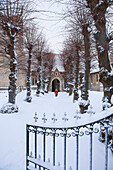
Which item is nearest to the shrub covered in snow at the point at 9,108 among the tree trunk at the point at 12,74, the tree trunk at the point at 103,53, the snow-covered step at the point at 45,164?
the tree trunk at the point at 12,74

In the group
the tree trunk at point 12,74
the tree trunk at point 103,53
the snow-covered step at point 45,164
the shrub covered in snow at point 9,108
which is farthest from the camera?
the tree trunk at point 12,74

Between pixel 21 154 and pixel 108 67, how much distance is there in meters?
4.12

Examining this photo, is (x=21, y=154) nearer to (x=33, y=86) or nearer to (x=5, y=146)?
(x=5, y=146)

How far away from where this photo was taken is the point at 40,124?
105 inches

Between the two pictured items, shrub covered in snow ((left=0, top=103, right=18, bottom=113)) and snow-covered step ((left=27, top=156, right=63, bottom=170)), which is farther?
shrub covered in snow ((left=0, top=103, right=18, bottom=113))

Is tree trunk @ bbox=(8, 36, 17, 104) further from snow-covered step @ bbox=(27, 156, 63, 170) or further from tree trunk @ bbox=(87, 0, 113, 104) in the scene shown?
A: snow-covered step @ bbox=(27, 156, 63, 170)

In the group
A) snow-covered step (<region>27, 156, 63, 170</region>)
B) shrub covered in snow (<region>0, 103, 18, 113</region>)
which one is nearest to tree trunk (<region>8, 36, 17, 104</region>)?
shrub covered in snow (<region>0, 103, 18, 113</region>)

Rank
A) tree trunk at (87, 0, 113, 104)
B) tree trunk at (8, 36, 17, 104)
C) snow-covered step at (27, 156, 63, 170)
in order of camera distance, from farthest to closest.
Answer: tree trunk at (8, 36, 17, 104) < tree trunk at (87, 0, 113, 104) < snow-covered step at (27, 156, 63, 170)

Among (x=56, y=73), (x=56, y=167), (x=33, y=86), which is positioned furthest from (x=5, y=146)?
(x=56, y=73)

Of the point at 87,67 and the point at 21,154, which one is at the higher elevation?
the point at 87,67

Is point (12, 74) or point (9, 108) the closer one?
point (9, 108)

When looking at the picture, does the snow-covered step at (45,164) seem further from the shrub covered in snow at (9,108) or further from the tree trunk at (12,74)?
the tree trunk at (12,74)

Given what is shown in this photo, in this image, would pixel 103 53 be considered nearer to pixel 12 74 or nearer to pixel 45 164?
pixel 45 164

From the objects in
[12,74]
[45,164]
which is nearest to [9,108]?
[12,74]
